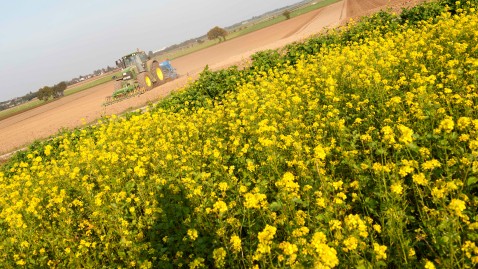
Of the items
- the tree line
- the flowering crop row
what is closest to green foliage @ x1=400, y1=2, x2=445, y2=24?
the flowering crop row

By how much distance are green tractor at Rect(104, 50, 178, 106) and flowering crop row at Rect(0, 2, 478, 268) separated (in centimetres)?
1710

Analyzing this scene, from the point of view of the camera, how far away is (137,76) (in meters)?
24.7

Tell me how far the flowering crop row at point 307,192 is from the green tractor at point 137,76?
17096mm

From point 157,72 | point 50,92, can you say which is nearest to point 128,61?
point 157,72

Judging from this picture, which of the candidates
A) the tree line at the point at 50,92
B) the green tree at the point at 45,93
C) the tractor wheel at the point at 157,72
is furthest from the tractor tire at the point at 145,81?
the green tree at the point at 45,93

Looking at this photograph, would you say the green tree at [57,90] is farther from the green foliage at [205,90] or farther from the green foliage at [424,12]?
the green foliage at [424,12]

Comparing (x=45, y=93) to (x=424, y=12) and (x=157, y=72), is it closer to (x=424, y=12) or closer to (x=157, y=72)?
(x=157, y=72)

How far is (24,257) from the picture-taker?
4.81 meters

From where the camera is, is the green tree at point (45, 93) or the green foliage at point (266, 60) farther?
the green tree at point (45, 93)

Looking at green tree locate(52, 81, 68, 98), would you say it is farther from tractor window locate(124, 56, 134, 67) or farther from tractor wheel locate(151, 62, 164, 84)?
tractor wheel locate(151, 62, 164, 84)

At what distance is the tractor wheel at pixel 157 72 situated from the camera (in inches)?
1074

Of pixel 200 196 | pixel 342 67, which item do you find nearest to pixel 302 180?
pixel 200 196

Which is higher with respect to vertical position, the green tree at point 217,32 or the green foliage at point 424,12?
the green tree at point 217,32

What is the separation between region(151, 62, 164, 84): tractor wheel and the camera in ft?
89.5
